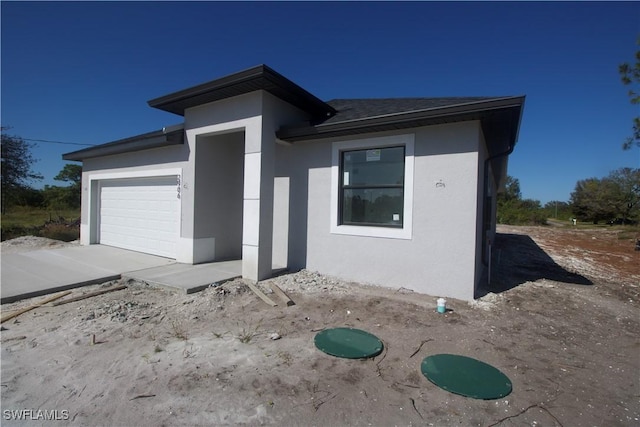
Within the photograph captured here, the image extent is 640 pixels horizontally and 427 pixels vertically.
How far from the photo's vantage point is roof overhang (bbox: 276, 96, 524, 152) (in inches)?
174

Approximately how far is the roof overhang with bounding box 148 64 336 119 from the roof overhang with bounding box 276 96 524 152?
0.79 m

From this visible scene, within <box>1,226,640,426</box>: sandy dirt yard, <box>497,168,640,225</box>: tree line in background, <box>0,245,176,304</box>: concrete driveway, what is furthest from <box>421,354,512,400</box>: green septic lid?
<box>497,168,640,225</box>: tree line in background

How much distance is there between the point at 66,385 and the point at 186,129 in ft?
19.6

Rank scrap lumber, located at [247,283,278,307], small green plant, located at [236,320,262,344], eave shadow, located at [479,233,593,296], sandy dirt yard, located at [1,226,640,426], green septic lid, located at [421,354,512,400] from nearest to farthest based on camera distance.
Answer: sandy dirt yard, located at [1,226,640,426] → green septic lid, located at [421,354,512,400] → small green plant, located at [236,320,262,344] → scrap lumber, located at [247,283,278,307] → eave shadow, located at [479,233,593,296]

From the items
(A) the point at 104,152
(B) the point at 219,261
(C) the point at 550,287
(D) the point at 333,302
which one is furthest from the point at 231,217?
(C) the point at 550,287

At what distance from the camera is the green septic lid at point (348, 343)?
10.5ft

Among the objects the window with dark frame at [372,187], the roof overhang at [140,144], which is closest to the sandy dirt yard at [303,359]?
the window with dark frame at [372,187]

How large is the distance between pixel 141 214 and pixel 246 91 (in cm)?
549

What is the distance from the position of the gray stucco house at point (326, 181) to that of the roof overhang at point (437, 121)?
0.07 ft

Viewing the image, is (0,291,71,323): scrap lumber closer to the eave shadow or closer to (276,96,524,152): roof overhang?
(276,96,524,152): roof overhang

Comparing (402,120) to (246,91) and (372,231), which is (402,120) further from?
(246,91)

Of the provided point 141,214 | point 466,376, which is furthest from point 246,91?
point 466,376

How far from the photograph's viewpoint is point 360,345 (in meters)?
3.40

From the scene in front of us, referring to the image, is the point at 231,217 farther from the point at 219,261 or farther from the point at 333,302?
the point at 333,302
